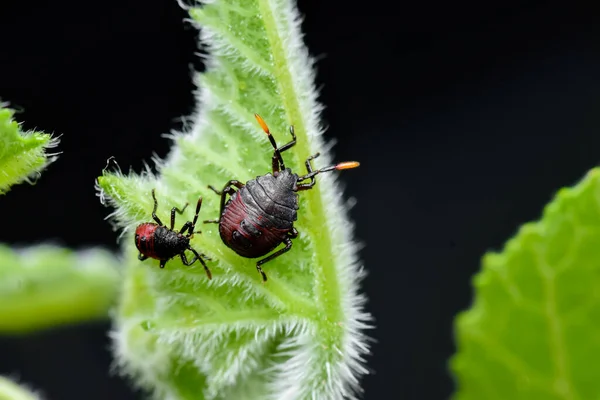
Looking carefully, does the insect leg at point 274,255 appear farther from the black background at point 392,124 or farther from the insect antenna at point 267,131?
the black background at point 392,124

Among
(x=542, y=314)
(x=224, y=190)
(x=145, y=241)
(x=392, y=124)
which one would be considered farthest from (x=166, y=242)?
(x=392, y=124)

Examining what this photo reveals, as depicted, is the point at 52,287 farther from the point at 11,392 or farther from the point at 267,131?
the point at 267,131

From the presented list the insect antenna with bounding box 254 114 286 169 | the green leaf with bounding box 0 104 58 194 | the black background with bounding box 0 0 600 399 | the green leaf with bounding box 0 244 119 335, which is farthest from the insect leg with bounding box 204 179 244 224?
the black background with bounding box 0 0 600 399

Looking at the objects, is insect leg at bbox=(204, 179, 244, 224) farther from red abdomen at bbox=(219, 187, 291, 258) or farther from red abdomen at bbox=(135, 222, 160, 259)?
red abdomen at bbox=(135, 222, 160, 259)

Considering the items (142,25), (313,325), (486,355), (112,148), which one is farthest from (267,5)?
(142,25)

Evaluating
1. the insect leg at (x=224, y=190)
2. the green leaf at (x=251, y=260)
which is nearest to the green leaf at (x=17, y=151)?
the green leaf at (x=251, y=260)
